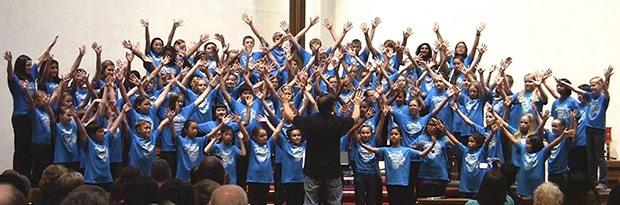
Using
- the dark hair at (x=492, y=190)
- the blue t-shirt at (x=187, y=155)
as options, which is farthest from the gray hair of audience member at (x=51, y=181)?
the blue t-shirt at (x=187, y=155)

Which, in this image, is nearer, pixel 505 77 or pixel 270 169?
pixel 270 169

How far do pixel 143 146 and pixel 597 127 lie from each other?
4494 millimetres

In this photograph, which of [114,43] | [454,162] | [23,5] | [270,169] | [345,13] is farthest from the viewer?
[345,13]

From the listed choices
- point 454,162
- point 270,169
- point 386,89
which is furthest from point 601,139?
point 270,169

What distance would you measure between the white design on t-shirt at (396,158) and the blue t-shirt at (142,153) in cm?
227

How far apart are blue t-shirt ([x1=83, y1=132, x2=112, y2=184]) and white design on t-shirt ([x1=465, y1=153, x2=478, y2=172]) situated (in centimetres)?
343

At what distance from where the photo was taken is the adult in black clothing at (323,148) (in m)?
8.21

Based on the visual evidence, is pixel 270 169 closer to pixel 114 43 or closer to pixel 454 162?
pixel 454 162

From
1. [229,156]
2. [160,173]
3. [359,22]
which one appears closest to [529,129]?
[229,156]

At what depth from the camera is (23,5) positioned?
12.9 metres

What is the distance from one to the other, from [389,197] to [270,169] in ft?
3.81

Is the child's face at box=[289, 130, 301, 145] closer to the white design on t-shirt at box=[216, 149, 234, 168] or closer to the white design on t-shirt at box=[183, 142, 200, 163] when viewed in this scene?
the white design on t-shirt at box=[216, 149, 234, 168]

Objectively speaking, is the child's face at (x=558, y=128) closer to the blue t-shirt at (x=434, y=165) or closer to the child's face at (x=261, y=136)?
the blue t-shirt at (x=434, y=165)

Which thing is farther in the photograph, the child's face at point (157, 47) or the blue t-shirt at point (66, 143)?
the child's face at point (157, 47)
